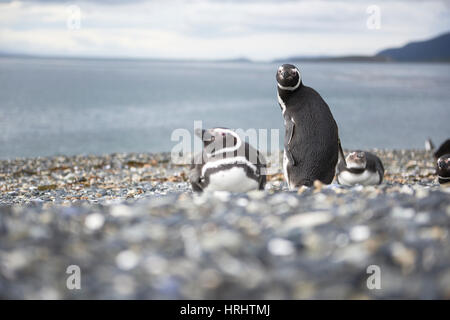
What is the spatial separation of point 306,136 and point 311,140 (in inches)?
2.7

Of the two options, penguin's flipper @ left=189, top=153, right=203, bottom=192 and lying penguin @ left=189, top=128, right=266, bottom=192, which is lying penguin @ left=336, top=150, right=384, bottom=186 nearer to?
lying penguin @ left=189, top=128, right=266, bottom=192

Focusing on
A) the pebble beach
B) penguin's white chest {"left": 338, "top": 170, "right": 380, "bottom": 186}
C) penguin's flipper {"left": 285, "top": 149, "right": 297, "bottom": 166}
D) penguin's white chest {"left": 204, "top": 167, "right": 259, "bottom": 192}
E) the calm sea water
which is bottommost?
the pebble beach

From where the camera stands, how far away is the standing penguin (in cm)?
523

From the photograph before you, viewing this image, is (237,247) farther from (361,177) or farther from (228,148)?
(361,177)

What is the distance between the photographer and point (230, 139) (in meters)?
4.64

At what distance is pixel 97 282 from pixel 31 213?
95cm

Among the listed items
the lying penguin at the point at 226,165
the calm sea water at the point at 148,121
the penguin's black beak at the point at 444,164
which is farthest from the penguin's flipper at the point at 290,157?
the calm sea water at the point at 148,121

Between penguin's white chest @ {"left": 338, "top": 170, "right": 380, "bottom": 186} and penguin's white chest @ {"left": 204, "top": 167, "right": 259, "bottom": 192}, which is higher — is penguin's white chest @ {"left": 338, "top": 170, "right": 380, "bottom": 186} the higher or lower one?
the higher one

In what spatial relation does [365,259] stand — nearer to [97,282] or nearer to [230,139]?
[97,282]

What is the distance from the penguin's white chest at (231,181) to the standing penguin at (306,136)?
92 centimetres

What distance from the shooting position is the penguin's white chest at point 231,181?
4.43m

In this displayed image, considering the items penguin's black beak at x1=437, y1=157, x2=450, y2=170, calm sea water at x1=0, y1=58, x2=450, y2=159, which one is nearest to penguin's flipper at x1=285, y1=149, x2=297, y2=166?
penguin's black beak at x1=437, y1=157, x2=450, y2=170

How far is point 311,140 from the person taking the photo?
5238mm
